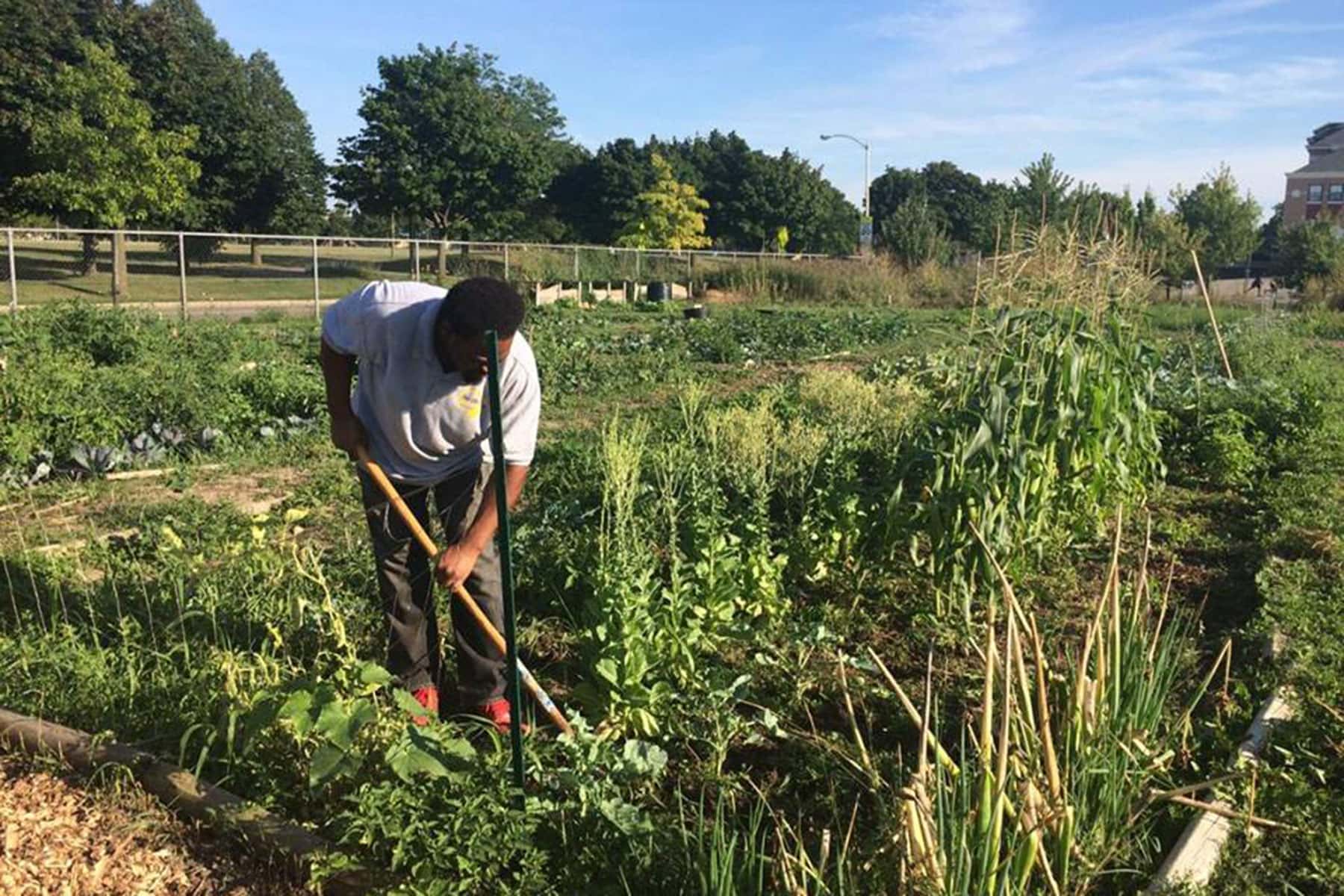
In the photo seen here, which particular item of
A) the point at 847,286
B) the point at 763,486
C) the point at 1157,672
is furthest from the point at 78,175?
the point at 1157,672

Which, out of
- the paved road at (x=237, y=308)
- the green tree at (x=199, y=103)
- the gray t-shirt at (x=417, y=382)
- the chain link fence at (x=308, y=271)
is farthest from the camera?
the green tree at (x=199, y=103)

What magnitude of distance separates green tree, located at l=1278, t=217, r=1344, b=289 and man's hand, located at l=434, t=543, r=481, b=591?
35.9 meters

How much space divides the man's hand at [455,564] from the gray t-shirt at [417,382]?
14.5 inches

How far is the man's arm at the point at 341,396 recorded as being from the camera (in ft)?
11.1

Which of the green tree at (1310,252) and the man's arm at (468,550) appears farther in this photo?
the green tree at (1310,252)

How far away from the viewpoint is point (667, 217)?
53594 millimetres

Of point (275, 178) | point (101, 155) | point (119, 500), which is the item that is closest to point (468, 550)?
point (119, 500)

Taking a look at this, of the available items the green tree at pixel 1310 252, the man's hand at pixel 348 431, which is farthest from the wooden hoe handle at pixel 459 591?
the green tree at pixel 1310 252

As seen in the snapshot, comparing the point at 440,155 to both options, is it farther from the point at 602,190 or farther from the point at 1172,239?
the point at 1172,239

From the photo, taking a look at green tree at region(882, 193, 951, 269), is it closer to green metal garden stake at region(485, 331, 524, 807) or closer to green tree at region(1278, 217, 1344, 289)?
green tree at region(1278, 217, 1344, 289)

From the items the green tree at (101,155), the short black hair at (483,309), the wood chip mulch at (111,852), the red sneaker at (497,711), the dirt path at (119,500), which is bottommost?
the red sneaker at (497,711)

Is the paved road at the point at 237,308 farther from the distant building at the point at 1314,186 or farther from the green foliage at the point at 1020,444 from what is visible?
the distant building at the point at 1314,186

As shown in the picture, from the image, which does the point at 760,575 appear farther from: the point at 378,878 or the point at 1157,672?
the point at 378,878

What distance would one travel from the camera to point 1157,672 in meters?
2.91
